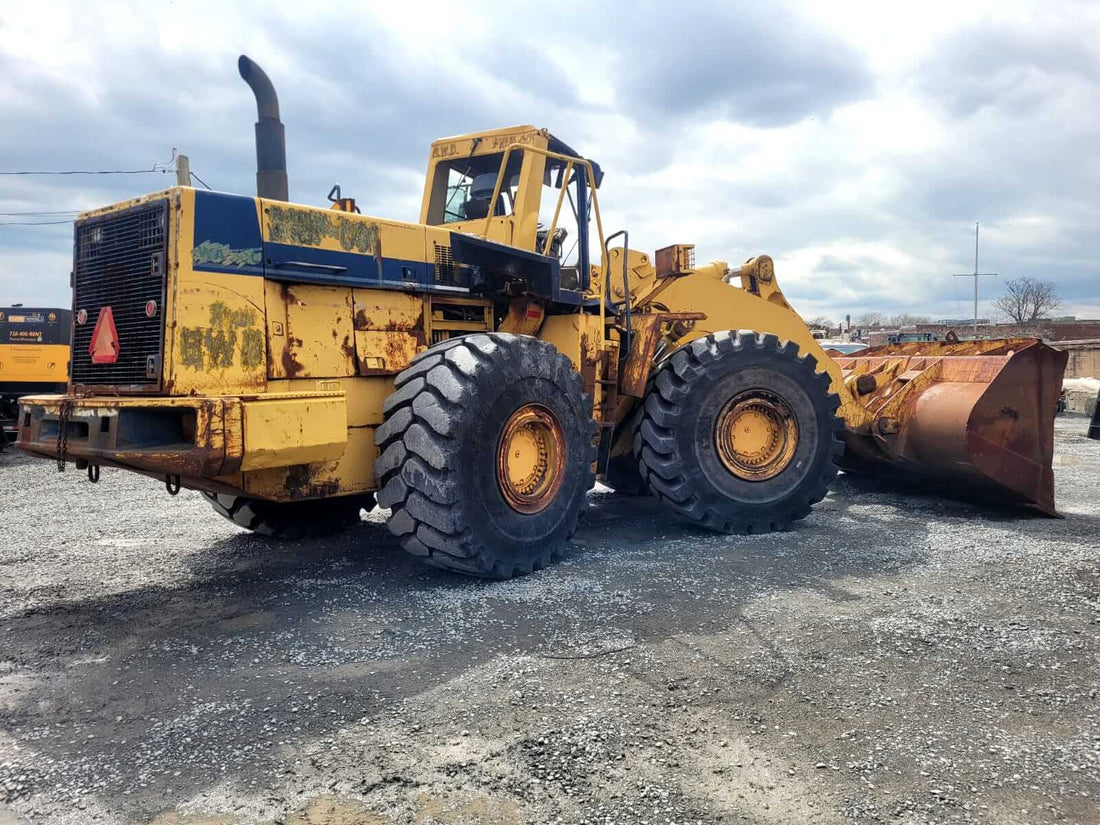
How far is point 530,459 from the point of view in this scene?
534cm

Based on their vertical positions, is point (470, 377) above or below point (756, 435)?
above

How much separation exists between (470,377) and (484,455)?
19.2 inches

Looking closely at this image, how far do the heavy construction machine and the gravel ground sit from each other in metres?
0.61

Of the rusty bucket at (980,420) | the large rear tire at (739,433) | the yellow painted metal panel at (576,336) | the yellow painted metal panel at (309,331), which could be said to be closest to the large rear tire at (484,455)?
the yellow painted metal panel at (309,331)

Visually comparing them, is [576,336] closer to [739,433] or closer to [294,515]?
[739,433]

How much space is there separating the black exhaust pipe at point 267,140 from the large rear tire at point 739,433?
12.0 feet

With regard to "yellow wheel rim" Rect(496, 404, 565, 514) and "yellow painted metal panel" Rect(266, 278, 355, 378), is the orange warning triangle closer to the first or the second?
"yellow painted metal panel" Rect(266, 278, 355, 378)

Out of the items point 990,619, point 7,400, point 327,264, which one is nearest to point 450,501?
point 327,264

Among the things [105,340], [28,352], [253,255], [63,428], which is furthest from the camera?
[28,352]

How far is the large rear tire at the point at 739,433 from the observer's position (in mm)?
6184

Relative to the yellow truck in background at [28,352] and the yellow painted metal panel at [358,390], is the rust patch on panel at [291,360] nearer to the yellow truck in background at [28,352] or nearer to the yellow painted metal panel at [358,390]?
A: the yellow painted metal panel at [358,390]

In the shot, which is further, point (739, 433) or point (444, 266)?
point (739, 433)

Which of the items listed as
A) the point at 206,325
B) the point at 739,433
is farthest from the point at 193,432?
the point at 739,433

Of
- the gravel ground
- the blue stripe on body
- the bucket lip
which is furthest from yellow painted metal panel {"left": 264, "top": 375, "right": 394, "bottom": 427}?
the bucket lip
